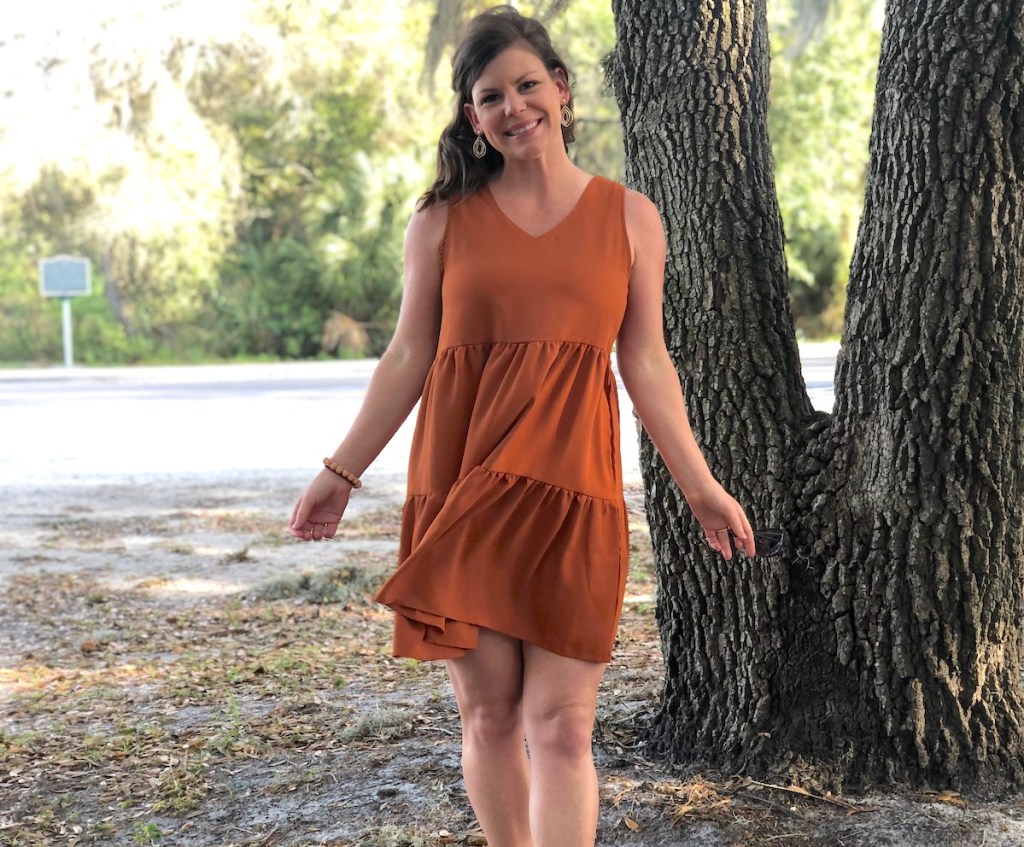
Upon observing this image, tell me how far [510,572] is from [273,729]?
2108 mm

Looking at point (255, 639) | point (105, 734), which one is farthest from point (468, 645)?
point (255, 639)

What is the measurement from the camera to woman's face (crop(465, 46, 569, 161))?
7.48ft

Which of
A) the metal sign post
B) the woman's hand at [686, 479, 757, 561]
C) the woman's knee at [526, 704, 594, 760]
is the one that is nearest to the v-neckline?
the woman's hand at [686, 479, 757, 561]

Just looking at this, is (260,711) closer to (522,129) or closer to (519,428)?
(519,428)

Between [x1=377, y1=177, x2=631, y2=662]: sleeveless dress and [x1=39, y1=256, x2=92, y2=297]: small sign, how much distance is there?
22514mm

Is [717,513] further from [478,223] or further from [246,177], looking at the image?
[246,177]

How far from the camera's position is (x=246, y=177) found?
2580 centimetres

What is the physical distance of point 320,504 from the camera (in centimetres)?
239

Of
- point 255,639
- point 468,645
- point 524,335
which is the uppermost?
point 524,335

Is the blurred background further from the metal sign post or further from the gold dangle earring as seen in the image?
the gold dangle earring

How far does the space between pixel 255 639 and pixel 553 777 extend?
3.42m

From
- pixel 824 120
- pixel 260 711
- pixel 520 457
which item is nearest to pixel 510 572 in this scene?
pixel 520 457

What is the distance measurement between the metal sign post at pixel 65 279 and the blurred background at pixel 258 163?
2.42ft

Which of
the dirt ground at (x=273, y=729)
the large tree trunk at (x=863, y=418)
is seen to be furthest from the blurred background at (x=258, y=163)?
the large tree trunk at (x=863, y=418)
